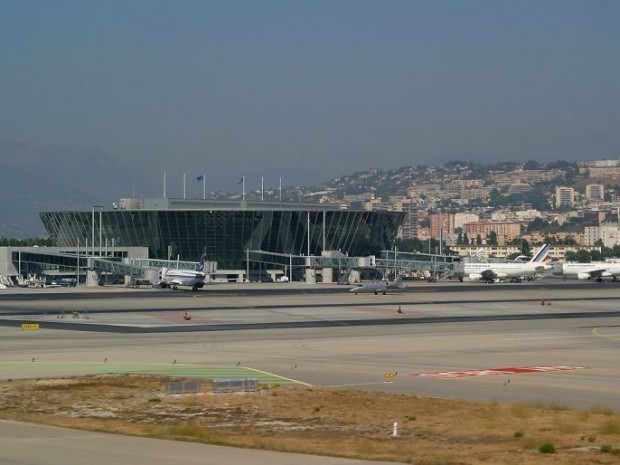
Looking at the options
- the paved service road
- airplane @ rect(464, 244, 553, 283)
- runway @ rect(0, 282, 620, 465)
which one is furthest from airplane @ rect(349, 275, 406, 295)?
the paved service road

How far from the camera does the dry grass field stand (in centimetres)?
2584

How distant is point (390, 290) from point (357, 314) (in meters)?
41.0

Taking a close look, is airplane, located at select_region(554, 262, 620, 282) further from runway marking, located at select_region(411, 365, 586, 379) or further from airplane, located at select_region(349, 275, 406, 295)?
runway marking, located at select_region(411, 365, 586, 379)

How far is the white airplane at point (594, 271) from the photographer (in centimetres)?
18350

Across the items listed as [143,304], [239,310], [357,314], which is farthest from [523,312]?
[143,304]

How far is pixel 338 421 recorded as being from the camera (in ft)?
103

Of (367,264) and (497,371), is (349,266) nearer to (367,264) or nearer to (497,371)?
(367,264)

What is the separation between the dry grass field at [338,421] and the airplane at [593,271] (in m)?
153

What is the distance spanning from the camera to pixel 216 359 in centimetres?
5159


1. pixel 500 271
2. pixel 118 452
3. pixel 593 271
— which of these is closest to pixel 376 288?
pixel 500 271

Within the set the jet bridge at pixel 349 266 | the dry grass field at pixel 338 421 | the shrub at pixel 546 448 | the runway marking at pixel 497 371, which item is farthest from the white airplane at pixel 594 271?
the shrub at pixel 546 448

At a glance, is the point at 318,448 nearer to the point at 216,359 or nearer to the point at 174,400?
the point at 174,400

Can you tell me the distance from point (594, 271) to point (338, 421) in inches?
6371

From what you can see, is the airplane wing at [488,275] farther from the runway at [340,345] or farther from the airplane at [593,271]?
the runway at [340,345]
